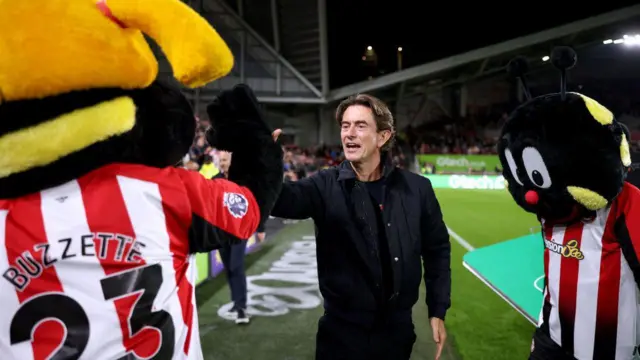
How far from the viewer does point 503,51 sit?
22469 mm

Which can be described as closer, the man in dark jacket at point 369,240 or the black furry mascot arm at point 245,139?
the black furry mascot arm at point 245,139

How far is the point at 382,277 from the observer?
2.15 metres

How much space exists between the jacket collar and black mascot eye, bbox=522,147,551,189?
610 mm

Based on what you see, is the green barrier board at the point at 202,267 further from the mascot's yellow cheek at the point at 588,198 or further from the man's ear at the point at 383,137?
the mascot's yellow cheek at the point at 588,198

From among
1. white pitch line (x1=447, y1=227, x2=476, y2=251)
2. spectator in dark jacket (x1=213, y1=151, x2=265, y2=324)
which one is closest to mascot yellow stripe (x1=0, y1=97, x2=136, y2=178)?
spectator in dark jacket (x1=213, y1=151, x2=265, y2=324)

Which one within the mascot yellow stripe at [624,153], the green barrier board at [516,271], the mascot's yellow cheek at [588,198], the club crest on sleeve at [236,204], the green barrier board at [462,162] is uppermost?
the mascot yellow stripe at [624,153]

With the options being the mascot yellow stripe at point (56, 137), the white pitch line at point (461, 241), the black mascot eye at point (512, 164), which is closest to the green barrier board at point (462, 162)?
the white pitch line at point (461, 241)

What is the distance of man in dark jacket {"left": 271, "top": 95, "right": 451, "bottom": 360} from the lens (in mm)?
2137

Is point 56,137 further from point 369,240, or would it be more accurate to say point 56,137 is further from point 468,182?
point 468,182

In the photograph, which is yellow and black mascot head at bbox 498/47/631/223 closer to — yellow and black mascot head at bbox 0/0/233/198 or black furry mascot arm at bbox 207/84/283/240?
black furry mascot arm at bbox 207/84/283/240

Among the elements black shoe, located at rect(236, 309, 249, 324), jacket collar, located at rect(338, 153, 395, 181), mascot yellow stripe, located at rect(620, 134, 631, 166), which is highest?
mascot yellow stripe, located at rect(620, 134, 631, 166)

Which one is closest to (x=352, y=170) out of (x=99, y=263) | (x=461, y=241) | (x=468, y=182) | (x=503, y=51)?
(x=99, y=263)

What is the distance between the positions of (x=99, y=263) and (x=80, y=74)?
1.58 feet

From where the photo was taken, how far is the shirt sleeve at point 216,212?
4.50 ft
